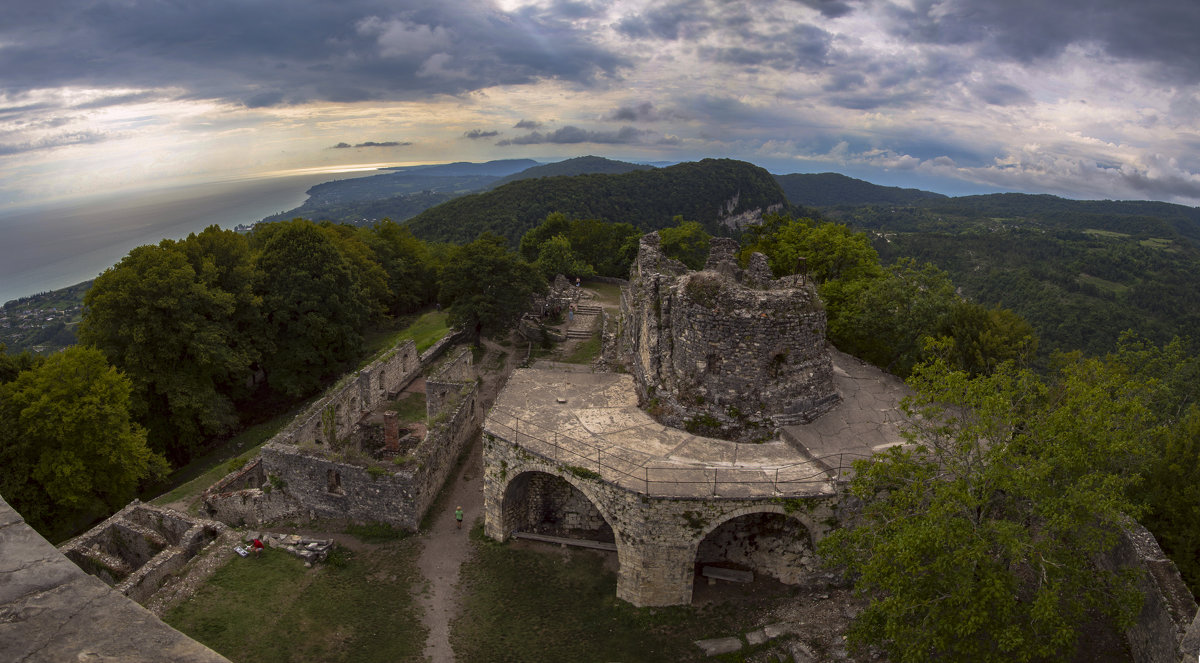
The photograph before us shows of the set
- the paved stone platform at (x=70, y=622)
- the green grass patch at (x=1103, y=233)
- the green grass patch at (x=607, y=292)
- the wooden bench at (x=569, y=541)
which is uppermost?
the green grass patch at (x=1103, y=233)

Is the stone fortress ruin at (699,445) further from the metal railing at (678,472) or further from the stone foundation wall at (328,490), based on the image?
the stone foundation wall at (328,490)

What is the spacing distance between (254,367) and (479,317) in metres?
13.5

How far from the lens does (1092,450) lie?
486 inches

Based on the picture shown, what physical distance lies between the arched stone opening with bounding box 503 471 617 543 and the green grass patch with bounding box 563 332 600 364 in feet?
47.5

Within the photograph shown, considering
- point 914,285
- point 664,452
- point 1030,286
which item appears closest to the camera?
point 664,452

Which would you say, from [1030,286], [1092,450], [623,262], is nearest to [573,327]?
[623,262]

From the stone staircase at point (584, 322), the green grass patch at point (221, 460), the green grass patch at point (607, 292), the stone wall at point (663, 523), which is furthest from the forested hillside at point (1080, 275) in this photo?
the green grass patch at point (221, 460)

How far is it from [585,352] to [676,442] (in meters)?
18.1

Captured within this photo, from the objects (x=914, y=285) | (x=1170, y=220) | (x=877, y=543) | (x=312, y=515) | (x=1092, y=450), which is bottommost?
(x=312, y=515)

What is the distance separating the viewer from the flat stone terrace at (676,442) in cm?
1548

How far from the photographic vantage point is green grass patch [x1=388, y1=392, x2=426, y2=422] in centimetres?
2712

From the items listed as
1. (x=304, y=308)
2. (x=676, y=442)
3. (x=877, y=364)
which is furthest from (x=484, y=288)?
(x=877, y=364)

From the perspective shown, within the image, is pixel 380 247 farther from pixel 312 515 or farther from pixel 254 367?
pixel 312 515

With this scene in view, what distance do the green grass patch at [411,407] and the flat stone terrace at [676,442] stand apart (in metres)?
8.30
